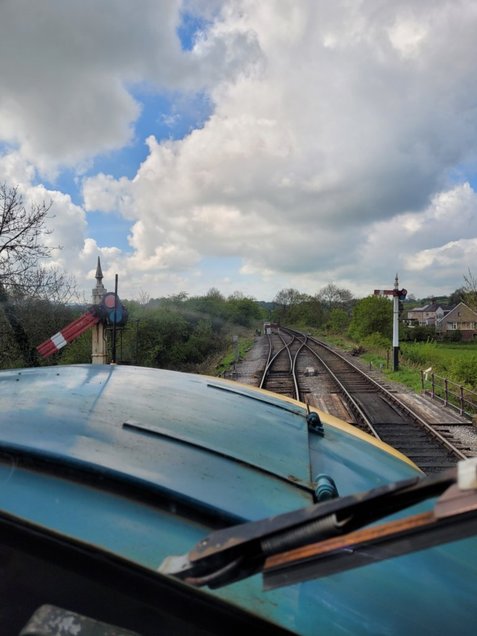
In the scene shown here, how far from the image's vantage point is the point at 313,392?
13.9 metres

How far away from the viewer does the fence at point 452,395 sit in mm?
11273

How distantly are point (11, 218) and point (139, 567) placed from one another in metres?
12.2

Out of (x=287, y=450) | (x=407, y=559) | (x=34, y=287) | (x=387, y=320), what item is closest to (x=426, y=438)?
(x=287, y=450)

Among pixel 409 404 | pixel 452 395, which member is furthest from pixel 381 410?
pixel 452 395

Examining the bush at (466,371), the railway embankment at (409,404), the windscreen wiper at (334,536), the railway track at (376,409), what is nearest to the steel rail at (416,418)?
the railway track at (376,409)

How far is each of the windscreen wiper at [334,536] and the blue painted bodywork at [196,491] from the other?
0.43ft

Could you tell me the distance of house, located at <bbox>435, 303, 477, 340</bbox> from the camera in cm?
7388

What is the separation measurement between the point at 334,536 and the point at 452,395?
47.2 feet

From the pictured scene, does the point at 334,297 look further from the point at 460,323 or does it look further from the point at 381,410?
the point at 381,410

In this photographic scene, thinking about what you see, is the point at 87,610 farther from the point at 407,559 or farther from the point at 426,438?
the point at 426,438

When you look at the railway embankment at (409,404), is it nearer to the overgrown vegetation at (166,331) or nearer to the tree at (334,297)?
the overgrown vegetation at (166,331)

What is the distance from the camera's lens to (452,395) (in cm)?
1352

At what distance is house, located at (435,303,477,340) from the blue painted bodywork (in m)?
75.9

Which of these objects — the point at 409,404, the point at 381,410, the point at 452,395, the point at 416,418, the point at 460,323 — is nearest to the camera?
the point at 416,418
